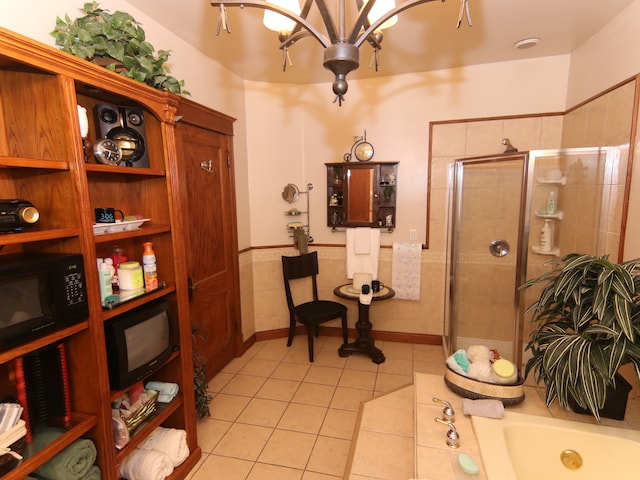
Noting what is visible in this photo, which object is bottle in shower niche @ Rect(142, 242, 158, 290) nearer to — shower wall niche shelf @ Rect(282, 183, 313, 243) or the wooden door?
the wooden door

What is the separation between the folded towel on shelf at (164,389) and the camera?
183 centimetres

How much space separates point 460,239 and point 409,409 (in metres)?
1.43

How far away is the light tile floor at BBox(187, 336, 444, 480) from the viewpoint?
1968 mm

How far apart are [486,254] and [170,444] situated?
2.59 meters

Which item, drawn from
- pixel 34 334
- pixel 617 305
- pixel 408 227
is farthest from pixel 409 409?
pixel 34 334

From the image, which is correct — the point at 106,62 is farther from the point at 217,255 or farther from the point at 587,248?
the point at 587,248

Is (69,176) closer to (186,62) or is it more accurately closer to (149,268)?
(149,268)

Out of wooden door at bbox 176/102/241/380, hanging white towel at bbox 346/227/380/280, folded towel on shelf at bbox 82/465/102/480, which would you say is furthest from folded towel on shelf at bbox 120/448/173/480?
hanging white towel at bbox 346/227/380/280

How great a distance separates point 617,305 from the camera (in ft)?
4.67

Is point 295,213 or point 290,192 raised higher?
point 290,192

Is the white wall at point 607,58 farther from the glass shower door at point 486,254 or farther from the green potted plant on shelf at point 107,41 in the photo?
the green potted plant on shelf at point 107,41

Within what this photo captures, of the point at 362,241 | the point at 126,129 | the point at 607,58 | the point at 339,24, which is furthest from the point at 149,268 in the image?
the point at 607,58

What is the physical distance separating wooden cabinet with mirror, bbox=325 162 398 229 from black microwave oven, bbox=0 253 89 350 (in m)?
2.36

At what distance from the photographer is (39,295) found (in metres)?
1.19
